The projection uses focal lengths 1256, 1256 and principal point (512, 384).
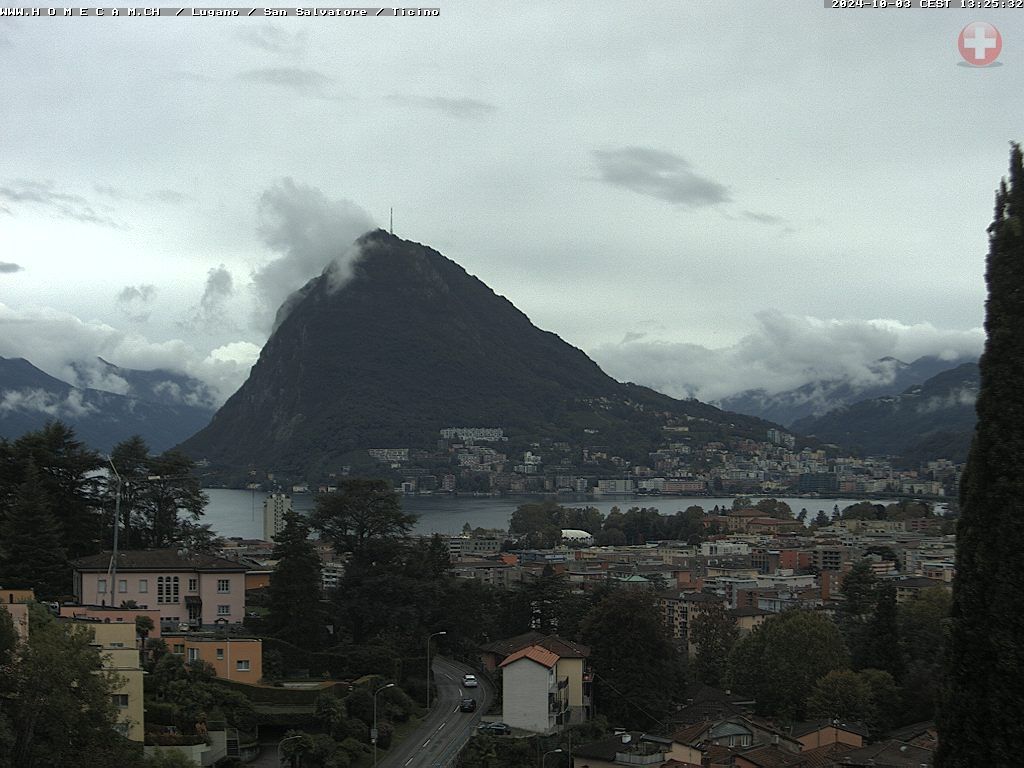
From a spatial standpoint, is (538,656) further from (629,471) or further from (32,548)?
(629,471)

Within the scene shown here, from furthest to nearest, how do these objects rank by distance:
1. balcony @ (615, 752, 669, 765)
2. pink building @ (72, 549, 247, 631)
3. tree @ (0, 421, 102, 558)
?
tree @ (0, 421, 102, 558) → pink building @ (72, 549, 247, 631) → balcony @ (615, 752, 669, 765)

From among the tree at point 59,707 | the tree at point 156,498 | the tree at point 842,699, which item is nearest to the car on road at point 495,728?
the tree at point 842,699

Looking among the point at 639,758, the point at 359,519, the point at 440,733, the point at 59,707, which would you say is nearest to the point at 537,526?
the point at 359,519

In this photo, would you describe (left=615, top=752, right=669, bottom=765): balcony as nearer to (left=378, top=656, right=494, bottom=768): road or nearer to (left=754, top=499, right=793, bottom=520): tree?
(left=378, top=656, right=494, bottom=768): road

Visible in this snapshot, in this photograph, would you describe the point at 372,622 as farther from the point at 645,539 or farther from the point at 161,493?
the point at 645,539

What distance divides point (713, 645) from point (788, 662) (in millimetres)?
6718

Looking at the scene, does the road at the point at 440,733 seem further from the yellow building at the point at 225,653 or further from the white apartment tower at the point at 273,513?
the white apartment tower at the point at 273,513

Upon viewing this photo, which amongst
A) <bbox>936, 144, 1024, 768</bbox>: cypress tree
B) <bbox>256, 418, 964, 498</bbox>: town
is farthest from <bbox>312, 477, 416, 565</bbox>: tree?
<bbox>256, 418, 964, 498</bbox>: town

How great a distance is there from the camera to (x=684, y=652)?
110ft

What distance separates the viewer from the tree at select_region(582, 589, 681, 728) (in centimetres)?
2220

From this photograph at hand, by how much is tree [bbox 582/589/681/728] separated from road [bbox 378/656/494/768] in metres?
2.15

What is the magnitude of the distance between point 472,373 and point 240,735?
160125mm

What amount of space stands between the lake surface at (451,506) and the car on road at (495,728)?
54.5 metres

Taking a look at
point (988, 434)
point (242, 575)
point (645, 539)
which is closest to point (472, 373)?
point (645, 539)
